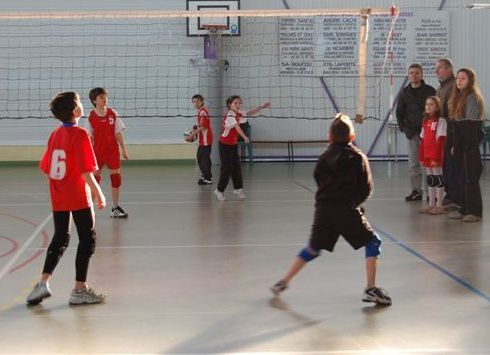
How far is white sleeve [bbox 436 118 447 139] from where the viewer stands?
9.20 meters

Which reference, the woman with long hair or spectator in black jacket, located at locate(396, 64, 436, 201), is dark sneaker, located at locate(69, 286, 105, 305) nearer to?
the woman with long hair

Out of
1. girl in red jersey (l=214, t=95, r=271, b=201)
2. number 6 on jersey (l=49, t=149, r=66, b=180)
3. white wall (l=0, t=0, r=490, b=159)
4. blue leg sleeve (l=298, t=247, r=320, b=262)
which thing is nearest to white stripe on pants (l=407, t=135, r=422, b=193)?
girl in red jersey (l=214, t=95, r=271, b=201)

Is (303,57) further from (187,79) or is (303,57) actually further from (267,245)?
(267,245)

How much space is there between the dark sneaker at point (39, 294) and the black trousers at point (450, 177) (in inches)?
208

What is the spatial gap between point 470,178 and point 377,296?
12.8 feet

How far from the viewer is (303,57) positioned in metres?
18.6

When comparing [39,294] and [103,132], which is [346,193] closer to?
[39,294]

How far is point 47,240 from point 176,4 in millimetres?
11675

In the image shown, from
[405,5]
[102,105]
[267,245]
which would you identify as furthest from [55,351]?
[405,5]

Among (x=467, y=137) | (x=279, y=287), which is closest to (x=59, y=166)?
(x=279, y=287)

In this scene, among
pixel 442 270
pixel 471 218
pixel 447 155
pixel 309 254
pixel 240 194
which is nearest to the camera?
pixel 309 254

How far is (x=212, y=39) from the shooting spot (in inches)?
702

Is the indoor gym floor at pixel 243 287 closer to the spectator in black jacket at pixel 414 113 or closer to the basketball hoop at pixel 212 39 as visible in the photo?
the spectator in black jacket at pixel 414 113

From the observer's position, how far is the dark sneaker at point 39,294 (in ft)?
17.2
